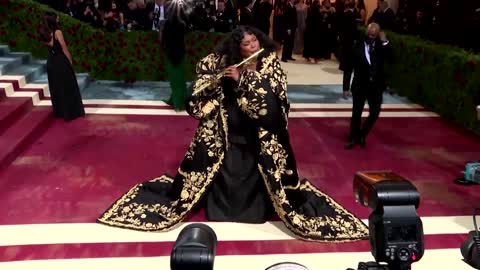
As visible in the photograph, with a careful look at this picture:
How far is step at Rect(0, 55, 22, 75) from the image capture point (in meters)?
8.28

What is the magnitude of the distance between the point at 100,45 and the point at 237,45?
20.8 feet

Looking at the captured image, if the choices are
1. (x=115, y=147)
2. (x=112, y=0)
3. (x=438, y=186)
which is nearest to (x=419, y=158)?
(x=438, y=186)

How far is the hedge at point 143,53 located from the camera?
8.65 m

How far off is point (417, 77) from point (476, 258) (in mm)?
7878

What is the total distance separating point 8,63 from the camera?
28.0 feet

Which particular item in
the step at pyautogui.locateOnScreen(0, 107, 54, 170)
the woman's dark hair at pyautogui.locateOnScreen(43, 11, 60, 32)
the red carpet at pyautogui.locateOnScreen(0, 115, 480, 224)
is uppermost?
the woman's dark hair at pyautogui.locateOnScreen(43, 11, 60, 32)

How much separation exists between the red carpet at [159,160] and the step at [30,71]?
164 cm

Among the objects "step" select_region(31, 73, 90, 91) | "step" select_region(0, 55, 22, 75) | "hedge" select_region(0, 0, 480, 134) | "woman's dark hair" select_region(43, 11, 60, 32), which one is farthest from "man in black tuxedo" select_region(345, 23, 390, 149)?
"step" select_region(0, 55, 22, 75)

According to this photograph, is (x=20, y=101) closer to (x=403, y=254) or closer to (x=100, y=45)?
(x=100, y=45)

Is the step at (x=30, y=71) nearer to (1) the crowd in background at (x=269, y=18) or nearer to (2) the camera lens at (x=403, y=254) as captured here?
(1) the crowd in background at (x=269, y=18)

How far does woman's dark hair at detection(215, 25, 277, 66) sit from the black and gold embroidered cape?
64mm

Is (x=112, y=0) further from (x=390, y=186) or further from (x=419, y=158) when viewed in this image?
(x=390, y=186)

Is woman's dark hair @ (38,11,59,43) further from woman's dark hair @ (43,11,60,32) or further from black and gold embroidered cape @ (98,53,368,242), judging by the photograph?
black and gold embroidered cape @ (98,53,368,242)

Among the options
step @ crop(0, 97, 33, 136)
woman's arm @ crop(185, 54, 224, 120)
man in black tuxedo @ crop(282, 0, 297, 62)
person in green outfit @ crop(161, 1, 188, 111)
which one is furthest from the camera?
man in black tuxedo @ crop(282, 0, 297, 62)
